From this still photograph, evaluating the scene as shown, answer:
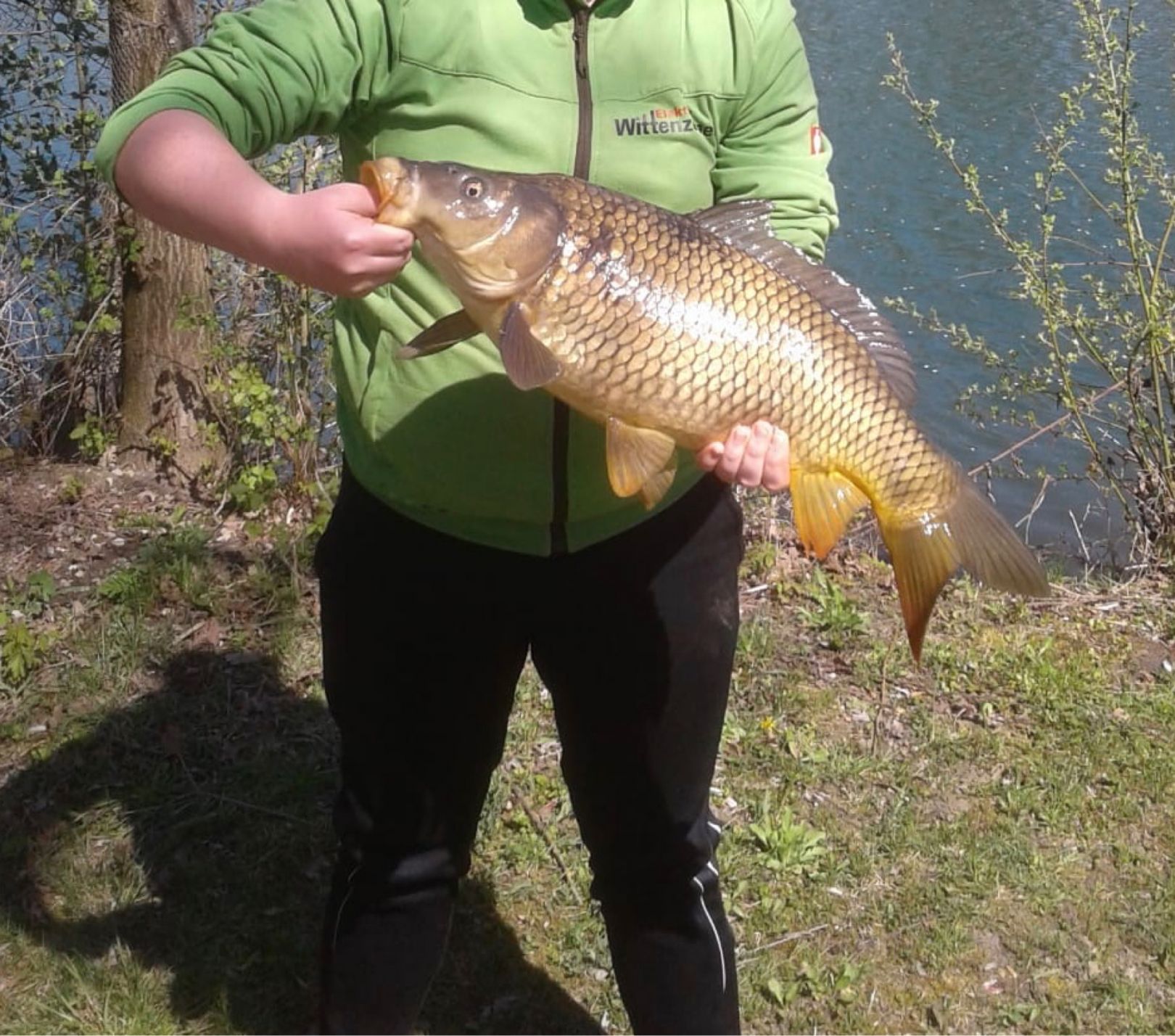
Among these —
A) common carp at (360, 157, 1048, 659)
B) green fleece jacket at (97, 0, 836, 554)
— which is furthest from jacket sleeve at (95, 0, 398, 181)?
common carp at (360, 157, 1048, 659)

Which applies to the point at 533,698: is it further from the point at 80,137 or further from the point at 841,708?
the point at 80,137

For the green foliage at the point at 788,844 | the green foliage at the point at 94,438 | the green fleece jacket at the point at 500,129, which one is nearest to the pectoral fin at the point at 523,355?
the green fleece jacket at the point at 500,129

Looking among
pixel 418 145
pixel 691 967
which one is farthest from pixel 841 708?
pixel 418 145

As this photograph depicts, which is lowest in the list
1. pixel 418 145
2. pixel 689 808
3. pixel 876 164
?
pixel 876 164

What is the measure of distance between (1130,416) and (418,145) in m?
3.72

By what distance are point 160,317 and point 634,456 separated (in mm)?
2935

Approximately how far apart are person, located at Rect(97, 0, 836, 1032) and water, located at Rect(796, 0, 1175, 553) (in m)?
3.94

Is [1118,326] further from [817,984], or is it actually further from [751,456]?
[751,456]

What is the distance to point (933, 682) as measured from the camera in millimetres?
3691

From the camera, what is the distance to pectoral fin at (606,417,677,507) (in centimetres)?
Answer: 176

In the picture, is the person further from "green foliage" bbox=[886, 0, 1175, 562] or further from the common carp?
"green foliage" bbox=[886, 0, 1175, 562]

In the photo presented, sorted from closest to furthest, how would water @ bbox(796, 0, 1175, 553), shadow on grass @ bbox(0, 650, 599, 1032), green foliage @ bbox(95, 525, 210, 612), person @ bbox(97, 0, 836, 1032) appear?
1. person @ bbox(97, 0, 836, 1032)
2. shadow on grass @ bbox(0, 650, 599, 1032)
3. green foliage @ bbox(95, 525, 210, 612)
4. water @ bbox(796, 0, 1175, 553)

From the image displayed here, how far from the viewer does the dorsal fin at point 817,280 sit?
1.85 meters

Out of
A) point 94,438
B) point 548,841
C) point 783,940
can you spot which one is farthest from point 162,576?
point 783,940
